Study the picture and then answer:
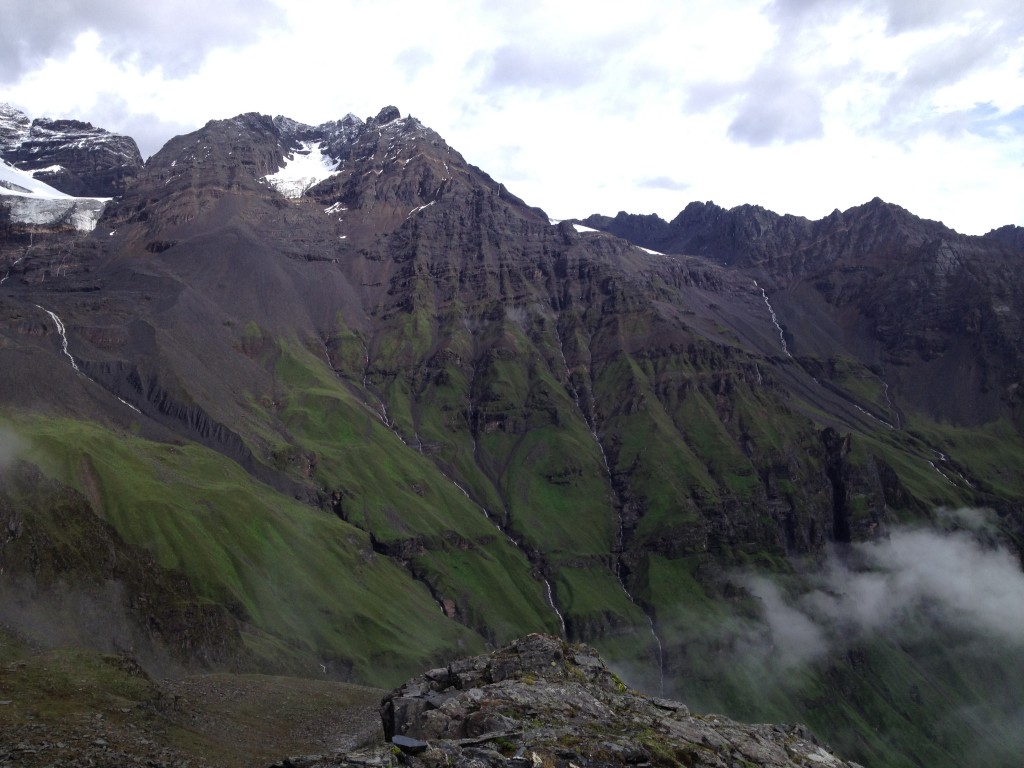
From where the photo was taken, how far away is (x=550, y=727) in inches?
1882

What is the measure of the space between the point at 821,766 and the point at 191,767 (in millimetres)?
42302

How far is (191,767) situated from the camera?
174 feet

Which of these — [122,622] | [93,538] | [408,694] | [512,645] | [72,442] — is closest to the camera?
[408,694]

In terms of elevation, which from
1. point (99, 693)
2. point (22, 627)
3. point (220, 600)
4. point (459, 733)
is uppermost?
point (459, 733)

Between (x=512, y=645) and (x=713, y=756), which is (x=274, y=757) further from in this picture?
(x=713, y=756)

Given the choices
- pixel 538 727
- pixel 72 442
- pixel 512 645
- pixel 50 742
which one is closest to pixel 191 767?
pixel 50 742

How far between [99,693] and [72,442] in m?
146

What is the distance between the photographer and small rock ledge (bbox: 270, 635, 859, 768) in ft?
135

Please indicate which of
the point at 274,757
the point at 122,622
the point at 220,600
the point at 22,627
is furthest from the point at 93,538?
the point at 274,757

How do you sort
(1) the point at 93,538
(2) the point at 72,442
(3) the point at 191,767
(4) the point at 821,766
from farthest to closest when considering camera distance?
(2) the point at 72,442, (1) the point at 93,538, (4) the point at 821,766, (3) the point at 191,767

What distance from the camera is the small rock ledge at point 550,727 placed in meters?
41.0

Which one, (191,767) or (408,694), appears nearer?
(191,767)

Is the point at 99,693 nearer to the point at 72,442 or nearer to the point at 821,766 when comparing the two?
the point at 821,766

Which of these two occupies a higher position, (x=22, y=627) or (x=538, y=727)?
(x=538, y=727)
